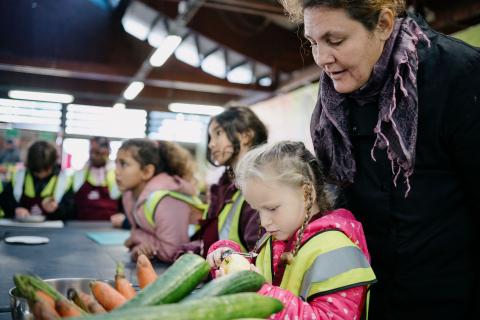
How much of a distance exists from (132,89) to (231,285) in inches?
414

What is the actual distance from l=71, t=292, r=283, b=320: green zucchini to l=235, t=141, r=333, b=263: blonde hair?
A: 476 mm

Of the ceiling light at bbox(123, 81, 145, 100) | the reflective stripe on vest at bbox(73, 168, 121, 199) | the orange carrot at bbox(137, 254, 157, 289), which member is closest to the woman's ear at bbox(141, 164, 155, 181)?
the orange carrot at bbox(137, 254, 157, 289)

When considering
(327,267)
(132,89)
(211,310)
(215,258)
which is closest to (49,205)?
(215,258)

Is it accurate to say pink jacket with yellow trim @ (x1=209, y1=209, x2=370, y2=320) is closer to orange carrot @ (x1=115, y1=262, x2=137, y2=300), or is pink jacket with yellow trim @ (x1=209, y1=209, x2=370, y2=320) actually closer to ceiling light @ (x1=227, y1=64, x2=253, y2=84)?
orange carrot @ (x1=115, y1=262, x2=137, y2=300)

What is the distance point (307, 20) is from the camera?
3.87 ft

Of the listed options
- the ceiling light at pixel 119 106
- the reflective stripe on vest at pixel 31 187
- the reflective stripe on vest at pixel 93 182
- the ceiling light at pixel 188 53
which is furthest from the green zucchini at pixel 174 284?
the ceiling light at pixel 119 106

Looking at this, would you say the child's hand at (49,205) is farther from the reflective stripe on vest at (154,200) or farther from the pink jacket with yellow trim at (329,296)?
the pink jacket with yellow trim at (329,296)

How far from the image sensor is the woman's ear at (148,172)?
3.03m

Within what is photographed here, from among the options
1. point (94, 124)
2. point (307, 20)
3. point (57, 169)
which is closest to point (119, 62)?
point (94, 124)

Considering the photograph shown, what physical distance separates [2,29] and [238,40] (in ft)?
16.1

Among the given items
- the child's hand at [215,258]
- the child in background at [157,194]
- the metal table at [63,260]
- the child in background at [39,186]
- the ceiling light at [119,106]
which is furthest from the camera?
the ceiling light at [119,106]

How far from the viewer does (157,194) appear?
263 centimetres

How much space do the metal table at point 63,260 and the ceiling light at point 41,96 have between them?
9291mm

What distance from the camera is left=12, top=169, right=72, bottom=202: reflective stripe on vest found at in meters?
4.59
